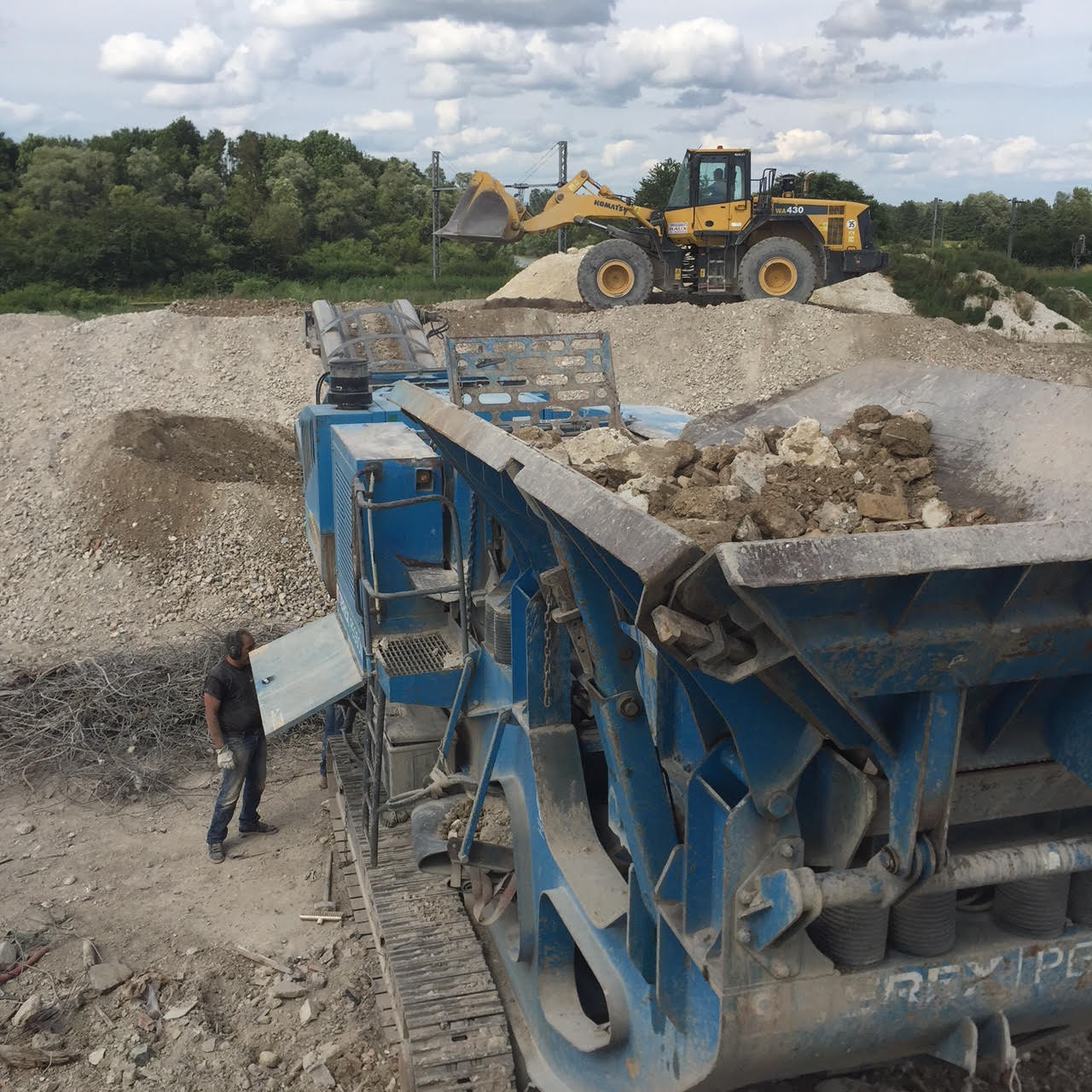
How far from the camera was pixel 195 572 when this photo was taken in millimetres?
9609

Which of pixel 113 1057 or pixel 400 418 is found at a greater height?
pixel 400 418

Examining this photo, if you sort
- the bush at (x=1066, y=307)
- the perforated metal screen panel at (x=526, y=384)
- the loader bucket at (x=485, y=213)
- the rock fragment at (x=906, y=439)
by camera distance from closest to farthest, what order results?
the rock fragment at (x=906, y=439) < the perforated metal screen panel at (x=526, y=384) < the loader bucket at (x=485, y=213) < the bush at (x=1066, y=307)

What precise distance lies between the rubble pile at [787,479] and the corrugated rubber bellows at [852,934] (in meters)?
0.85

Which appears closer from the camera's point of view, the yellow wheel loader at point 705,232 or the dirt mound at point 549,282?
the yellow wheel loader at point 705,232

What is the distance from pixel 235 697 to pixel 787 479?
3.76 metres

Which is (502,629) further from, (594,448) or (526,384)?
(526,384)

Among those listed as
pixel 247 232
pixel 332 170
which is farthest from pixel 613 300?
pixel 332 170

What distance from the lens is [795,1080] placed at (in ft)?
12.1

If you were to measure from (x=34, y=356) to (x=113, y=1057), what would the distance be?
14397 millimetres

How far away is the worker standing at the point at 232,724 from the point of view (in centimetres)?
577

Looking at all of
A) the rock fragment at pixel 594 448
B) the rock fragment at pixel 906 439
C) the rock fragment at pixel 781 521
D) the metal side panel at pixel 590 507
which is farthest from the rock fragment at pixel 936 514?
the rock fragment at pixel 594 448

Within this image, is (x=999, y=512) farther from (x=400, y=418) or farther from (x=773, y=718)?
(x=400, y=418)

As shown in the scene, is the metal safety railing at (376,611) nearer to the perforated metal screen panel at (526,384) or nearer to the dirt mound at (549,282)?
the perforated metal screen panel at (526,384)

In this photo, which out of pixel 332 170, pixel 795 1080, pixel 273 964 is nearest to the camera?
pixel 795 1080
